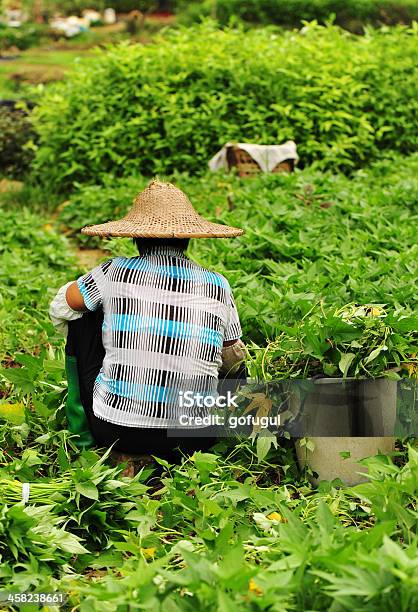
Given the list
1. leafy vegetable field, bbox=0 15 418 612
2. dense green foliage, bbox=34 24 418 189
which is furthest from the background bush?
dense green foliage, bbox=34 24 418 189

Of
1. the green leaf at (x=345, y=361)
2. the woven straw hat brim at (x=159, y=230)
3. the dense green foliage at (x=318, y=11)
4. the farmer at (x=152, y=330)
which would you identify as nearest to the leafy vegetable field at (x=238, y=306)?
the green leaf at (x=345, y=361)

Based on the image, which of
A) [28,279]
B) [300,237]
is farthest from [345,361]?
[28,279]

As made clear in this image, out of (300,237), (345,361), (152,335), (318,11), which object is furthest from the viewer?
(318,11)

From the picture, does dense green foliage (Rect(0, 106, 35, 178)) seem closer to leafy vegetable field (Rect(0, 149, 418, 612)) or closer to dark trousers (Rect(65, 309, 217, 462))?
leafy vegetable field (Rect(0, 149, 418, 612))

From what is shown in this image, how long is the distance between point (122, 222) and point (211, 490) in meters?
1.06

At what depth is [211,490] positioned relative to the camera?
11.4ft

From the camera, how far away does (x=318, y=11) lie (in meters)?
20.4

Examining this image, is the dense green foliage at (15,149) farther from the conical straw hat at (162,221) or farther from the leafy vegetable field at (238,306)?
the conical straw hat at (162,221)

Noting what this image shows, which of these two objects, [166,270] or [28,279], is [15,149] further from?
[166,270]

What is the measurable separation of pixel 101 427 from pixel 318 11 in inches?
701

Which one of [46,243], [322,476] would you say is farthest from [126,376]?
[46,243]

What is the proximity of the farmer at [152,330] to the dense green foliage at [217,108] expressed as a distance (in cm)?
499

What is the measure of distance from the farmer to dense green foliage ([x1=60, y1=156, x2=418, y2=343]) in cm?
31

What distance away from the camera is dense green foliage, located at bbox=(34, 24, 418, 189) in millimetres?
8922
